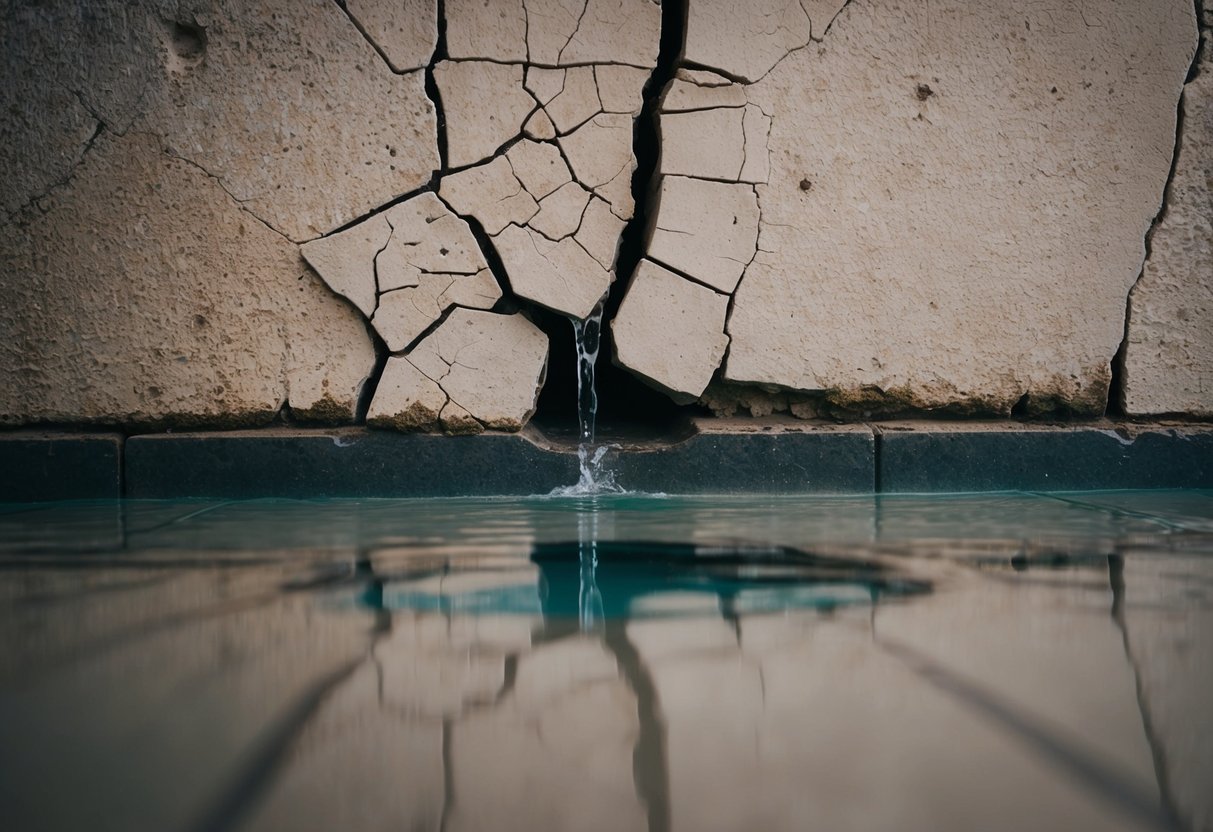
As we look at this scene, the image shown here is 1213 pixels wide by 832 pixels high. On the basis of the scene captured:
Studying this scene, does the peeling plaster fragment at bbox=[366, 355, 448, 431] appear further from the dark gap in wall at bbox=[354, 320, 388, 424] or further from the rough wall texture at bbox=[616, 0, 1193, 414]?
the rough wall texture at bbox=[616, 0, 1193, 414]

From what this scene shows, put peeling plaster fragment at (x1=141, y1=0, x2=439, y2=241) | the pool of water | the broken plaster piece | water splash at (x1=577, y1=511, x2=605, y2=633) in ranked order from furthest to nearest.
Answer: the broken plaster piece → peeling plaster fragment at (x1=141, y1=0, x2=439, y2=241) → water splash at (x1=577, y1=511, x2=605, y2=633) → the pool of water

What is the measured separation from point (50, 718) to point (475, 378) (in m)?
1.60

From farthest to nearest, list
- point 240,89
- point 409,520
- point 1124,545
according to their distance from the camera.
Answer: point 240,89 < point 409,520 < point 1124,545

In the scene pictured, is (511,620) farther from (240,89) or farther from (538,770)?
(240,89)

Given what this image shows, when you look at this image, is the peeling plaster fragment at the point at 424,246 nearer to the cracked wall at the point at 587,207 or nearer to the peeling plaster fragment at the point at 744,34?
the cracked wall at the point at 587,207

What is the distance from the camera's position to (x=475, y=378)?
2.27 m

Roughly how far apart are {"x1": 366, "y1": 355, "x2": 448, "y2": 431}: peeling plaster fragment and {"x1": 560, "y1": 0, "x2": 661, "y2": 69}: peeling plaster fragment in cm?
93

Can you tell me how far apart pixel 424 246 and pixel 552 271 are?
35 centimetres

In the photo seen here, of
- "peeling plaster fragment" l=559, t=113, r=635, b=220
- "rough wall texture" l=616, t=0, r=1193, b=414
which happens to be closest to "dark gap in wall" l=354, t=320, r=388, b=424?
"peeling plaster fragment" l=559, t=113, r=635, b=220

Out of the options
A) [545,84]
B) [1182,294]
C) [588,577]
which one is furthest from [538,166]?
[1182,294]

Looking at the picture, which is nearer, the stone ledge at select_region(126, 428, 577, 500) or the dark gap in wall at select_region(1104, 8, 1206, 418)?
the stone ledge at select_region(126, 428, 577, 500)

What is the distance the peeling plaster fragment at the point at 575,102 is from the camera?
88.3 inches

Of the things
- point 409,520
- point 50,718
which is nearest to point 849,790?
point 50,718

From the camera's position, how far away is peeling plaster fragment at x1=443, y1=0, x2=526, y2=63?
2.19 metres
